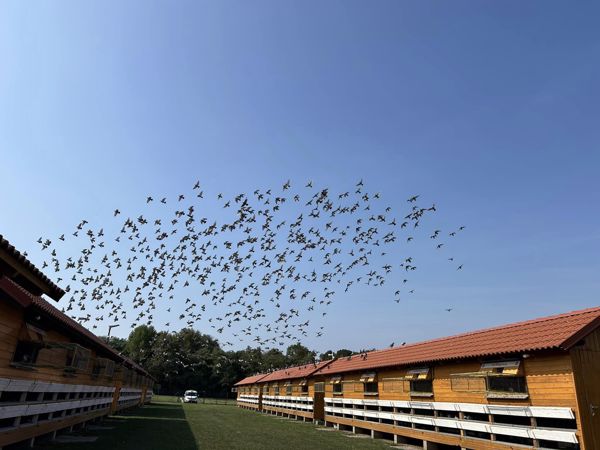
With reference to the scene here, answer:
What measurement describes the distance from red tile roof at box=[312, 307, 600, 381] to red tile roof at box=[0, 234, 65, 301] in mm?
13459

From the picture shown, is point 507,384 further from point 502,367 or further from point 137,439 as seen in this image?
point 137,439

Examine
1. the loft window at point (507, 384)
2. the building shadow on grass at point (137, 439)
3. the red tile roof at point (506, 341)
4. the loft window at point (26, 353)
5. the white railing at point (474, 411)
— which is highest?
the red tile roof at point (506, 341)

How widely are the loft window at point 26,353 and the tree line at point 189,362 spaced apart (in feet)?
265

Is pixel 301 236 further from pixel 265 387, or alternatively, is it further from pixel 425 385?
pixel 265 387

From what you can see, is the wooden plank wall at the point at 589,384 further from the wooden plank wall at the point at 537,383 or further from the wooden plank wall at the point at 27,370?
the wooden plank wall at the point at 27,370

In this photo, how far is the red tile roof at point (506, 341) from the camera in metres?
12.9

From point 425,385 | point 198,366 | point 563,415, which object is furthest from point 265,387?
point 198,366

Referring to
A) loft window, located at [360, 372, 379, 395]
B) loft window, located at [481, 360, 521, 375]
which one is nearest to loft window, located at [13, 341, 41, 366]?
loft window, located at [481, 360, 521, 375]

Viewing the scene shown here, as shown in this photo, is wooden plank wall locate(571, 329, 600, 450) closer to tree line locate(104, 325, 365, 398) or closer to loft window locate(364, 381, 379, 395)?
loft window locate(364, 381, 379, 395)

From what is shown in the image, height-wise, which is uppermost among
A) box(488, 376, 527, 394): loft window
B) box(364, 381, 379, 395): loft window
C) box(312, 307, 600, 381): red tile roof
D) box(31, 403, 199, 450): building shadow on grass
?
box(312, 307, 600, 381): red tile roof

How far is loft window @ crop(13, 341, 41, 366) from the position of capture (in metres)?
12.5

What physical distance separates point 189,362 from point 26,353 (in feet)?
301

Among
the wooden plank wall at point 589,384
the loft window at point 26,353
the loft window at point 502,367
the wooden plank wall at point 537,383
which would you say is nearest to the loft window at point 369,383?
the wooden plank wall at point 537,383

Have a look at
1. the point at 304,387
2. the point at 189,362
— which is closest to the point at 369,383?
the point at 304,387
